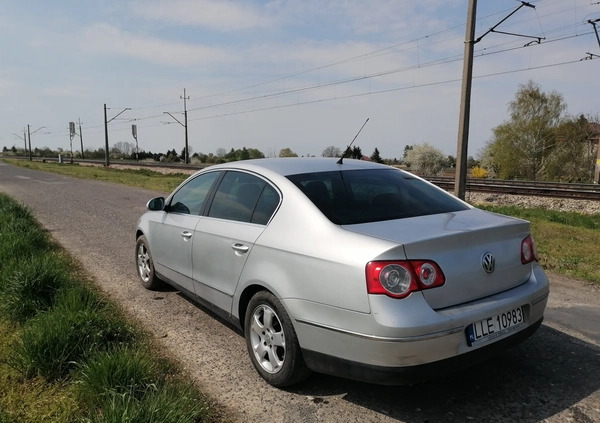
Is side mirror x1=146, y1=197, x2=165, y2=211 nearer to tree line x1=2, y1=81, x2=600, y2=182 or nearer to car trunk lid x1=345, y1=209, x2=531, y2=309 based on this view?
car trunk lid x1=345, y1=209, x2=531, y2=309

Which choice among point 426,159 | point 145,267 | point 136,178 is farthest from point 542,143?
point 145,267

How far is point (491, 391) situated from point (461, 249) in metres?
1.08

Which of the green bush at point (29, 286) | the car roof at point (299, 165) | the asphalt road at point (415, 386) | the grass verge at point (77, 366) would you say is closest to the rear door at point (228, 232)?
the car roof at point (299, 165)

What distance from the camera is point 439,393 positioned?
125 inches

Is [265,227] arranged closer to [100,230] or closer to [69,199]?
[100,230]

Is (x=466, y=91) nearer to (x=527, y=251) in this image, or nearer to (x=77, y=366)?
(x=527, y=251)

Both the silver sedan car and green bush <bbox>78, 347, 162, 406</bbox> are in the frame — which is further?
green bush <bbox>78, 347, 162, 406</bbox>

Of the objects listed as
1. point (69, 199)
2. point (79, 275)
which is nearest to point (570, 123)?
point (69, 199)

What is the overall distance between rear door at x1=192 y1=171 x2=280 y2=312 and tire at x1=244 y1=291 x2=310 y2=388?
34 cm

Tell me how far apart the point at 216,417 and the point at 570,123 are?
53456mm

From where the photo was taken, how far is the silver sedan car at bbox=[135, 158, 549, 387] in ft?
8.63

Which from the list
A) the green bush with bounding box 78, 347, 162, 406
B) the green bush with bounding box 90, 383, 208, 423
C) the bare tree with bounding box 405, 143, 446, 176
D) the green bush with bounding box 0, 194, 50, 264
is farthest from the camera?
the bare tree with bounding box 405, 143, 446, 176

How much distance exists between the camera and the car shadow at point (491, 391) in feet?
9.67

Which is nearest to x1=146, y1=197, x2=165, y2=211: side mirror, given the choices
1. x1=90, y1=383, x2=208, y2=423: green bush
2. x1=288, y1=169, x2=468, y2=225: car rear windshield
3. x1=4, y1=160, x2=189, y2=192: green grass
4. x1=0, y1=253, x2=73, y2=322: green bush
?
x1=0, y1=253, x2=73, y2=322: green bush
